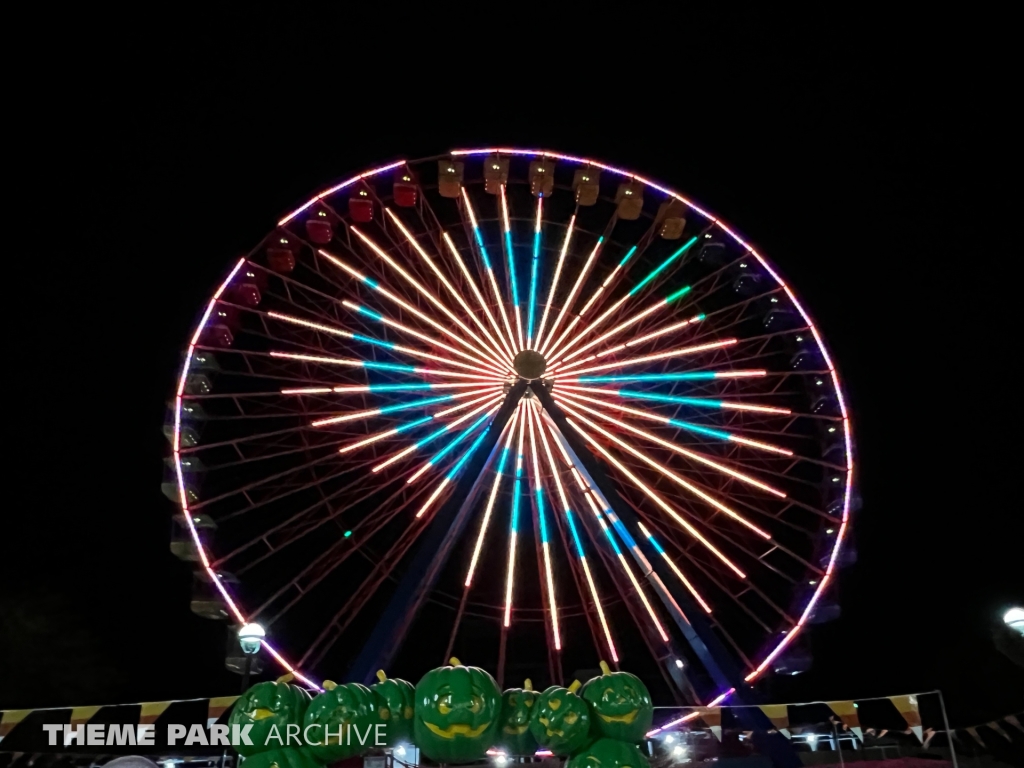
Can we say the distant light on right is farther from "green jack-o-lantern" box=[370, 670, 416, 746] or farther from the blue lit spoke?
the blue lit spoke

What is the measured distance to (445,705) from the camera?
→ 636 centimetres

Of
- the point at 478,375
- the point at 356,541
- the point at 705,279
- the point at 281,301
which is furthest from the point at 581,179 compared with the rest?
the point at 356,541

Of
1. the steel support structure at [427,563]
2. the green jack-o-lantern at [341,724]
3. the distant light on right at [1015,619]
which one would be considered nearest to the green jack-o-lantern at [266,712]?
the green jack-o-lantern at [341,724]

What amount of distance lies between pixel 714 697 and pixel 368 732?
6.31 meters

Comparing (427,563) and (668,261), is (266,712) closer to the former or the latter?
(427,563)

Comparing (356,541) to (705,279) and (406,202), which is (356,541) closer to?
(406,202)

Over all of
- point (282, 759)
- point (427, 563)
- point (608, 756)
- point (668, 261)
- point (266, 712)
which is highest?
point (668, 261)

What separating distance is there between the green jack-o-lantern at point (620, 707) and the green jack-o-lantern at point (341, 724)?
154cm

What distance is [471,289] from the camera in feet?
45.0

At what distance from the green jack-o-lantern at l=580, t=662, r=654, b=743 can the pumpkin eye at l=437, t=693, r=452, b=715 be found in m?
1.01

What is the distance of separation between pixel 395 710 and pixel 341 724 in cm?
46

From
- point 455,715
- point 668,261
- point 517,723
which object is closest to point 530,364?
point 668,261

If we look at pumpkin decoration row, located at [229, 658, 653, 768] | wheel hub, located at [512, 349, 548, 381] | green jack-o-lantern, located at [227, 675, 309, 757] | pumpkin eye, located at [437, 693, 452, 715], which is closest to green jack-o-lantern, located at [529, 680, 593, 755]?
pumpkin decoration row, located at [229, 658, 653, 768]

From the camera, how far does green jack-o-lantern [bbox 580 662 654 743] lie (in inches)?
259
